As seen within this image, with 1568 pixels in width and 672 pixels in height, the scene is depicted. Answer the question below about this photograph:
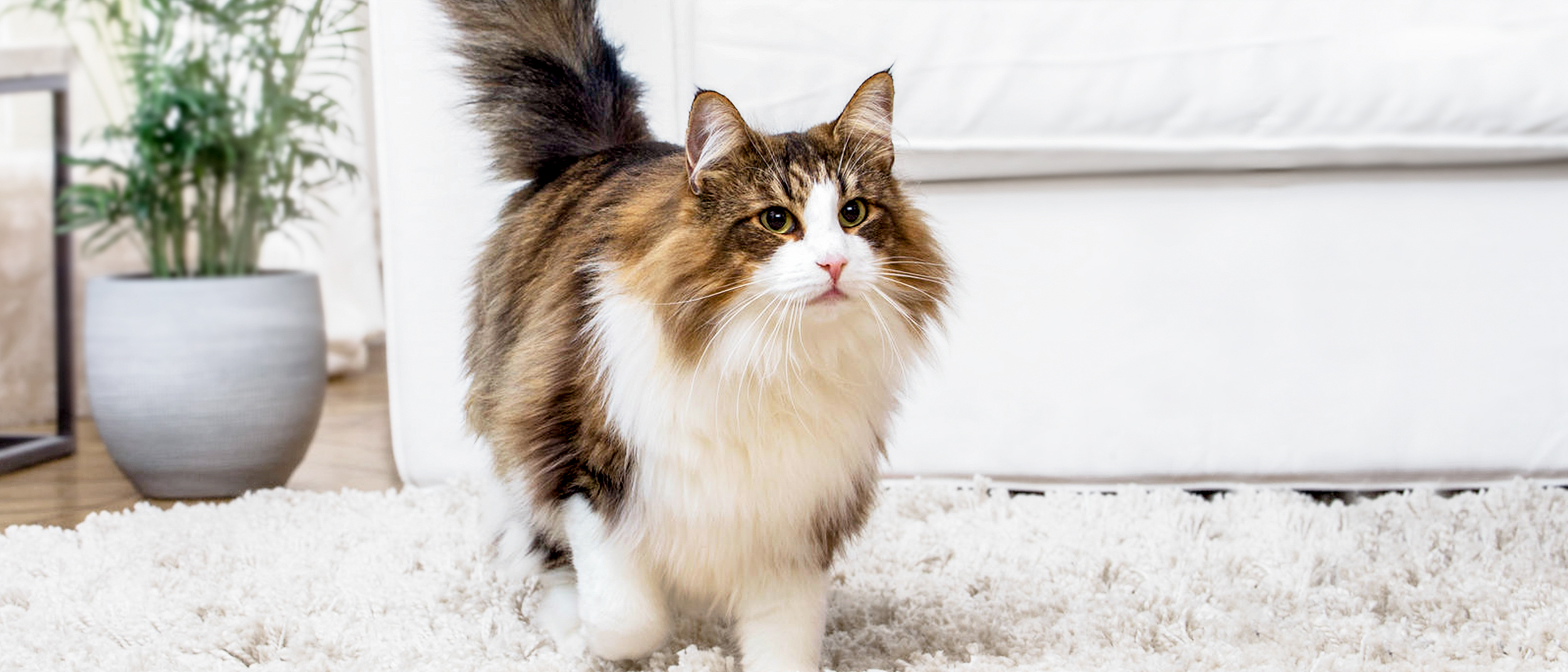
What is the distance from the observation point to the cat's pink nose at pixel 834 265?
3.13 feet

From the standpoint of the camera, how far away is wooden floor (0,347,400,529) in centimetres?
161

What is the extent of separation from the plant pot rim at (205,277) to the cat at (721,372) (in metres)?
0.88

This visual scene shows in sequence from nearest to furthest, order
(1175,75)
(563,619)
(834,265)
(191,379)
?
1. (834,265)
2. (563,619)
3. (1175,75)
4. (191,379)

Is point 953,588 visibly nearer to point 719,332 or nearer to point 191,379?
point 719,332

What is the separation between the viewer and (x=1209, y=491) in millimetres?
1799

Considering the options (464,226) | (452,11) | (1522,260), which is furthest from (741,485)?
(1522,260)

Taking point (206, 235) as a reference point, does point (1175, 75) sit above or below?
above

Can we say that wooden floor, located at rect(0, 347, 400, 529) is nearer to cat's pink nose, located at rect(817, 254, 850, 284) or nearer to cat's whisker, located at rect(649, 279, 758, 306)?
cat's whisker, located at rect(649, 279, 758, 306)

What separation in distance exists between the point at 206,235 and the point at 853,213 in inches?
53.6

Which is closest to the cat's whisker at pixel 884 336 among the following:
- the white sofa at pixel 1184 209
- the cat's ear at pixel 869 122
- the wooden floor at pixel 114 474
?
the cat's ear at pixel 869 122

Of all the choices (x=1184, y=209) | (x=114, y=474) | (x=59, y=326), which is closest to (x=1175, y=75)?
(x=1184, y=209)

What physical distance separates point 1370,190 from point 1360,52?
0.19 m

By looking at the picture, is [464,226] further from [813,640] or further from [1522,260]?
[1522,260]

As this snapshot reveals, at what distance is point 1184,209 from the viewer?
65.2 inches
